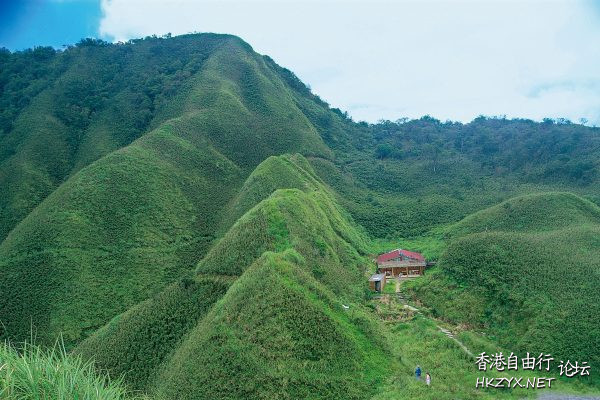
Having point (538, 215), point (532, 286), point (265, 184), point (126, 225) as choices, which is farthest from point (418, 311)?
point (126, 225)

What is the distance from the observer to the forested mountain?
1767 cm

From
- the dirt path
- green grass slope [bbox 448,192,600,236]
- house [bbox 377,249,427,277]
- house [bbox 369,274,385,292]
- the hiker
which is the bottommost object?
the dirt path

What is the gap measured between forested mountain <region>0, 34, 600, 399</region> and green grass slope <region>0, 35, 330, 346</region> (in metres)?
0.16

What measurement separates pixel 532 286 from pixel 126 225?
100ft

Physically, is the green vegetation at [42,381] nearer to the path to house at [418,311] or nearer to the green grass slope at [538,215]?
the path to house at [418,311]

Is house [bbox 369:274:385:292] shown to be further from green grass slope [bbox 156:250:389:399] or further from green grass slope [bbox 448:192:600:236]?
green grass slope [bbox 448:192:600:236]

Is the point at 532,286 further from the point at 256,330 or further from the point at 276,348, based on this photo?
the point at 256,330

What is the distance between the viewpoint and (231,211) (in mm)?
38688

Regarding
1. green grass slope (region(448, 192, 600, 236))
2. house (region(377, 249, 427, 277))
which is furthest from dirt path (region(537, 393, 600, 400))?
green grass slope (region(448, 192, 600, 236))

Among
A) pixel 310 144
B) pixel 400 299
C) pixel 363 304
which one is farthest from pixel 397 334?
pixel 310 144

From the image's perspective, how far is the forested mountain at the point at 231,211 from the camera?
17672 mm

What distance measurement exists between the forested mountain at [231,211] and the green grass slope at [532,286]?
197 millimetres

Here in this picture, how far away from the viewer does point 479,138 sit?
76875 millimetres

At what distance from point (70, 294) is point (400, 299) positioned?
22.9m
